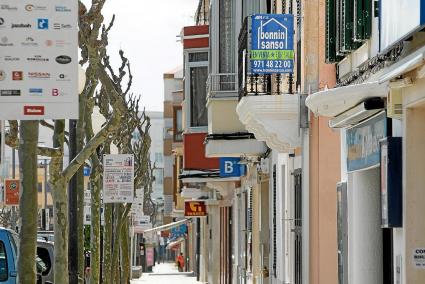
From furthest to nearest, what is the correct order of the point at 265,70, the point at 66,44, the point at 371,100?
the point at 265,70, the point at 371,100, the point at 66,44

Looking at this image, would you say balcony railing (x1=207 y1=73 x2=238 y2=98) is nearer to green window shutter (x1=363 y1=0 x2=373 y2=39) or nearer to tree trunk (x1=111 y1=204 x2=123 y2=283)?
tree trunk (x1=111 y1=204 x2=123 y2=283)

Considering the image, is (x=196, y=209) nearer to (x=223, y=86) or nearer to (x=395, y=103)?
(x=223, y=86)

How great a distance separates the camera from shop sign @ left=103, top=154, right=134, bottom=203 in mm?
27859

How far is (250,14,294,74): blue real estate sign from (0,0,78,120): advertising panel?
8392 mm

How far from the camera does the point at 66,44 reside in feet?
35.4

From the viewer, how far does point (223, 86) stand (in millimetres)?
28031

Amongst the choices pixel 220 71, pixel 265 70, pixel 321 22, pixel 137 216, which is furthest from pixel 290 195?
pixel 137 216

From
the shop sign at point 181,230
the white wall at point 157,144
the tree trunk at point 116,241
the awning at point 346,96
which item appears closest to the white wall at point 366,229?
the awning at point 346,96

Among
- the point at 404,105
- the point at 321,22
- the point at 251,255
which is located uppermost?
the point at 321,22

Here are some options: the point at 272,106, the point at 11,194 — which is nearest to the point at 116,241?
the point at 11,194

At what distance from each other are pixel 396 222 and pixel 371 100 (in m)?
1.43

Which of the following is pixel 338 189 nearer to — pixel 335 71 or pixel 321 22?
pixel 335 71

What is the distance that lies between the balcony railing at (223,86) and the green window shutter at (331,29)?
39.3ft

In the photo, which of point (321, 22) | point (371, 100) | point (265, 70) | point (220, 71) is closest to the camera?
point (371, 100)
